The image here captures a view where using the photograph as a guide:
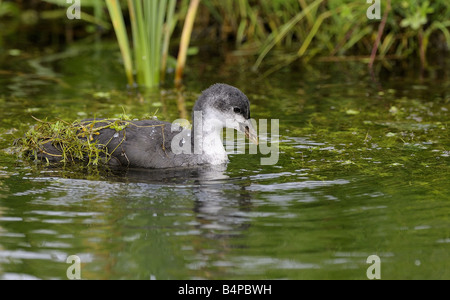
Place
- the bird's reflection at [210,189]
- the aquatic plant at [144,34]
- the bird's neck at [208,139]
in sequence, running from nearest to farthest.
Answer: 1. the bird's reflection at [210,189]
2. the bird's neck at [208,139]
3. the aquatic plant at [144,34]

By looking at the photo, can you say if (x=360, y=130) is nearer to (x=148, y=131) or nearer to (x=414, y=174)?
(x=414, y=174)

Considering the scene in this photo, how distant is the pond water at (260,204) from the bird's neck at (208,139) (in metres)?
0.23

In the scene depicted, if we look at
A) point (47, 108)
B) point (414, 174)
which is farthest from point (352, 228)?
point (47, 108)

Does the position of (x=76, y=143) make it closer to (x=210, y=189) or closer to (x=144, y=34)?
(x=210, y=189)

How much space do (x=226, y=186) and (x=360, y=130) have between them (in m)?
2.44

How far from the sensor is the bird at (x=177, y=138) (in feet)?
23.6

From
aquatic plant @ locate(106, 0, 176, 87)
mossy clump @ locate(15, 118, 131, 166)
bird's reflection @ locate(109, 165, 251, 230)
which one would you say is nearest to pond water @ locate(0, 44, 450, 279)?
bird's reflection @ locate(109, 165, 251, 230)

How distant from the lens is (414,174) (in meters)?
6.78

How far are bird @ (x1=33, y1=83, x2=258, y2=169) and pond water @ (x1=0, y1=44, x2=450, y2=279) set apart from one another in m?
0.20

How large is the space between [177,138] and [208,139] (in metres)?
0.29

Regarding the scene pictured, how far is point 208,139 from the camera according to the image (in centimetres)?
734

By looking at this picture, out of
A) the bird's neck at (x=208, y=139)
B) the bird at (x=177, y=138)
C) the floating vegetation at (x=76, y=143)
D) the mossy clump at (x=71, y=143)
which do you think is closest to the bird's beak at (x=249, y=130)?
the bird at (x=177, y=138)

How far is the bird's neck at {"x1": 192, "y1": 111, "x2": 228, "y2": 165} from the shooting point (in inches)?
287

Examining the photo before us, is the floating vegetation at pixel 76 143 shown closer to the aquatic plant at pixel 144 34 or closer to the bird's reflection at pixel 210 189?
the bird's reflection at pixel 210 189
